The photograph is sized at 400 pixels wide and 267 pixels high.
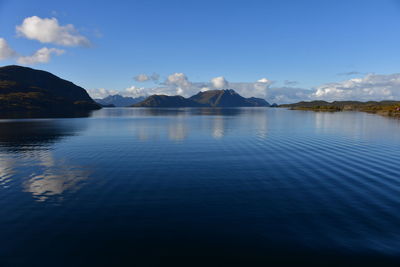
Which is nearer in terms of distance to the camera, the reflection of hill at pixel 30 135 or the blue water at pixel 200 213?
the blue water at pixel 200 213

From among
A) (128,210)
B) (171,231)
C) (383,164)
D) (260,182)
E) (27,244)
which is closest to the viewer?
(27,244)

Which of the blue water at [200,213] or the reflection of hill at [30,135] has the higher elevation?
the reflection of hill at [30,135]

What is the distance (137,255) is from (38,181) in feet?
72.9

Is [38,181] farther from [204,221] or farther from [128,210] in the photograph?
[204,221]

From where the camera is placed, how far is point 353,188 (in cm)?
2616

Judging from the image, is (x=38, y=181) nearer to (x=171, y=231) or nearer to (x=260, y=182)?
(x=171, y=231)

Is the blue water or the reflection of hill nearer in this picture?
the blue water

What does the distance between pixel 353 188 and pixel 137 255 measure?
2439cm

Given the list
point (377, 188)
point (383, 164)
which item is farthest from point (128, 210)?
point (383, 164)

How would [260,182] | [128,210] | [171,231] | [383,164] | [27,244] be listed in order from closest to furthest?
[27,244]
[171,231]
[128,210]
[260,182]
[383,164]

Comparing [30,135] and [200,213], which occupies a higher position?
[30,135]

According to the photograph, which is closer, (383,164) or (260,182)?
(260,182)

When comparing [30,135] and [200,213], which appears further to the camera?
[30,135]

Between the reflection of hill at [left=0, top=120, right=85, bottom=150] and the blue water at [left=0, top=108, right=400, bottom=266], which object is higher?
the reflection of hill at [left=0, top=120, right=85, bottom=150]
